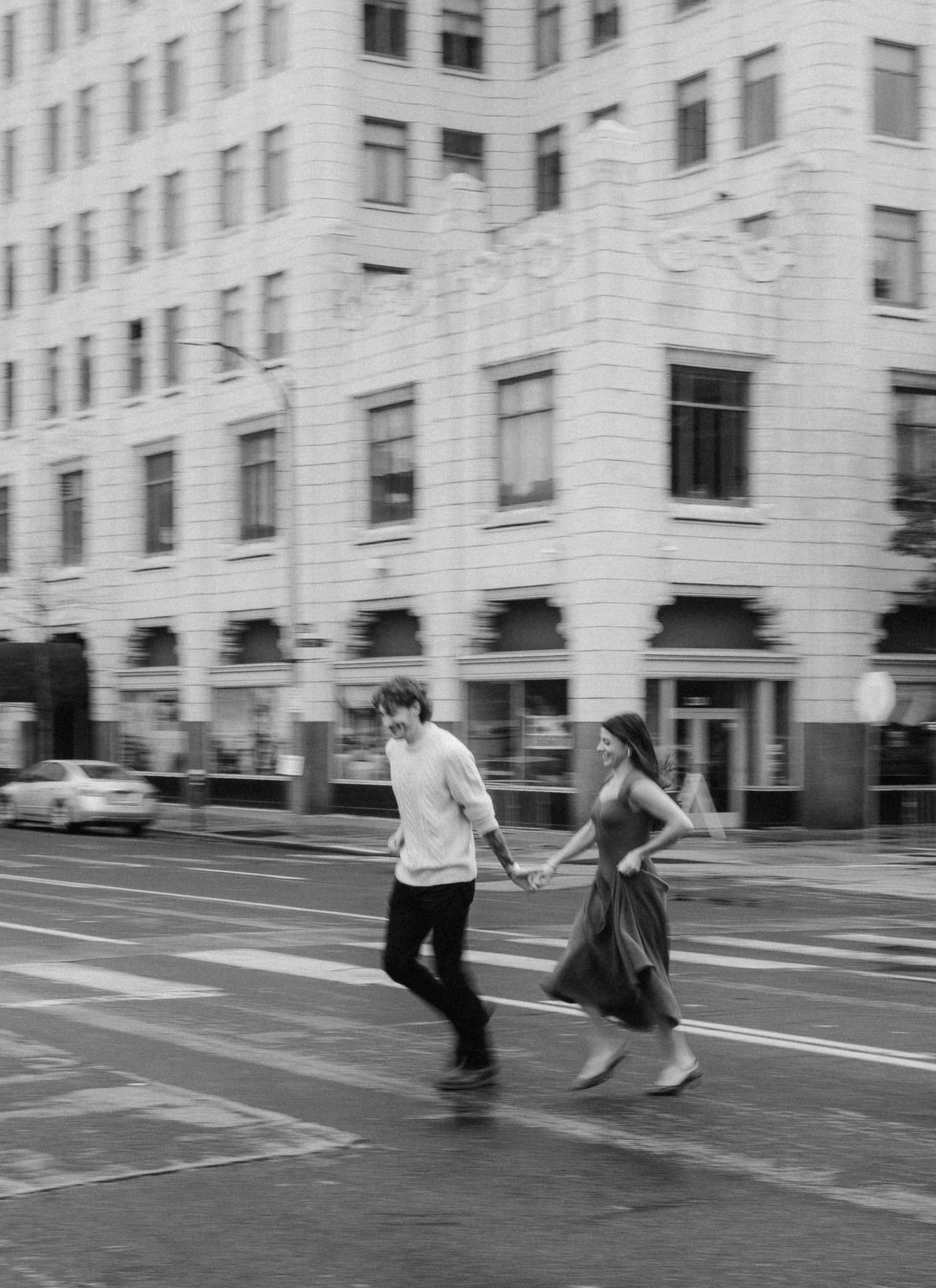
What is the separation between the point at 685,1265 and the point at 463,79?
121ft

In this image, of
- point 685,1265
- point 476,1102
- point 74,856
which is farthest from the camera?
point 74,856

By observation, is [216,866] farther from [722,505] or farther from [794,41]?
[794,41]

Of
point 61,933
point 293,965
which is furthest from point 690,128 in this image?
point 293,965

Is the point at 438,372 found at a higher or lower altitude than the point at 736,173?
lower

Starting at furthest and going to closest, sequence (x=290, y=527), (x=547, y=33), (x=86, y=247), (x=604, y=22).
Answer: (x=86, y=247)
(x=547, y=33)
(x=604, y=22)
(x=290, y=527)

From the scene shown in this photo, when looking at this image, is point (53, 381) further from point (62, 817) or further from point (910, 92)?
point (910, 92)

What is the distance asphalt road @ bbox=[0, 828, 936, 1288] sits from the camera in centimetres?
548

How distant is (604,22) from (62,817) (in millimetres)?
17813

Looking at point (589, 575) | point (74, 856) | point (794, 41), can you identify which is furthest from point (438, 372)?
point (74, 856)

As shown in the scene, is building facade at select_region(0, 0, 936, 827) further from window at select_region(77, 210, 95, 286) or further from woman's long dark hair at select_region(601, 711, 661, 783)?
woman's long dark hair at select_region(601, 711, 661, 783)

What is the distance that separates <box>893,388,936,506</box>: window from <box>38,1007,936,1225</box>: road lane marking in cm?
2504

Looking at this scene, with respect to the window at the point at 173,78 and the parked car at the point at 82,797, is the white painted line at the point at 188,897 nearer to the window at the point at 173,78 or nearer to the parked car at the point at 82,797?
the parked car at the point at 82,797

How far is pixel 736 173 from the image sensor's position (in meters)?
33.2

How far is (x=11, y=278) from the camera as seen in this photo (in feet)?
164
